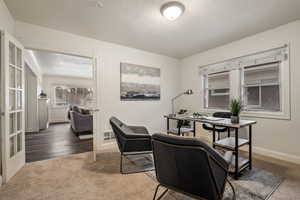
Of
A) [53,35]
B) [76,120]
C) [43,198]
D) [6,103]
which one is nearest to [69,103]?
[76,120]

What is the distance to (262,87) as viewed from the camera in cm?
309

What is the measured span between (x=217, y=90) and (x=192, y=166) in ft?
10.5

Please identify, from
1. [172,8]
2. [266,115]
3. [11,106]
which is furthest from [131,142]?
[266,115]

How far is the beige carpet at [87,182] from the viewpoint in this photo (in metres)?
1.67

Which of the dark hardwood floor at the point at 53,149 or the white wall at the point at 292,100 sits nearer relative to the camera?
the white wall at the point at 292,100

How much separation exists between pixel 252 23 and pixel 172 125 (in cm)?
320

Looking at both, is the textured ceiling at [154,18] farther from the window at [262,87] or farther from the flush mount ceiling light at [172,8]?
the window at [262,87]

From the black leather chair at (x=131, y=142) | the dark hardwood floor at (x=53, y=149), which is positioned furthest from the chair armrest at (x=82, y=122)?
the black leather chair at (x=131, y=142)

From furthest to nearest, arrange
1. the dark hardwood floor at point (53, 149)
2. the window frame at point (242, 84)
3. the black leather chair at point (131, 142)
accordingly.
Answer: the dark hardwood floor at point (53, 149) → the window frame at point (242, 84) → the black leather chair at point (131, 142)

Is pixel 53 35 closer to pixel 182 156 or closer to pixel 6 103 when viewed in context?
pixel 6 103

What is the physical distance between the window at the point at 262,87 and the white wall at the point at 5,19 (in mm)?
4464

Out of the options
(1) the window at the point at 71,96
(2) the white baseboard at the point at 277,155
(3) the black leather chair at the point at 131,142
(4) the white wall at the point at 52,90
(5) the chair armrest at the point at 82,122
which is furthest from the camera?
(1) the window at the point at 71,96

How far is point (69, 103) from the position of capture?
785 cm

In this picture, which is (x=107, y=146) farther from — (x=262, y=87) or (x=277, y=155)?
(x=262, y=87)
